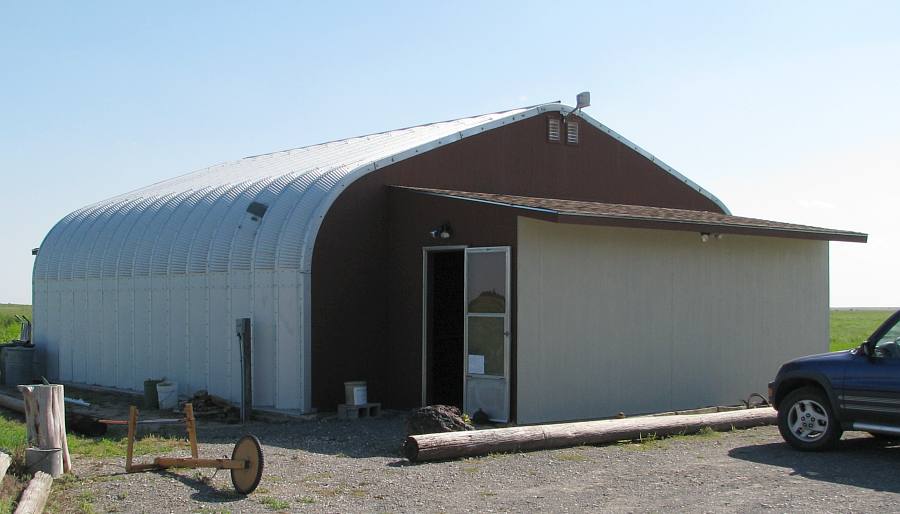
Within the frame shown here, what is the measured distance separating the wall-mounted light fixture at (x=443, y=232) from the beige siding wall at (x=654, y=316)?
138cm

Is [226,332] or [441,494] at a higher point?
[226,332]

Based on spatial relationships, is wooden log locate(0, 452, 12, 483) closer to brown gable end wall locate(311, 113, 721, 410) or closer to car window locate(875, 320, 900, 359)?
brown gable end wall locate(311, 113, 721, 410)

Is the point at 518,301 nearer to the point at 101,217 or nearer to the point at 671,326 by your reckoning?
the point at 671,326

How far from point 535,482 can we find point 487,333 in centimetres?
448

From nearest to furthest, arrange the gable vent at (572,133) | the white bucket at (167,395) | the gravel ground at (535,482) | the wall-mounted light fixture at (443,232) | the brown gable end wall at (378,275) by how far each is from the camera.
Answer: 1. the gravel ground at (535,482)
2. the wall-mounted light fixture at (443,232)
3. the brown gable end wall at (378,275)
4. the white bucket at (167,395)
5. the gable vent at (572,133)

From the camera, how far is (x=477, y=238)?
14.3 metres

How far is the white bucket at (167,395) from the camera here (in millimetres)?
16922

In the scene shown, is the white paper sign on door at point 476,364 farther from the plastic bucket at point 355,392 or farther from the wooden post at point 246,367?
the wooden post at point 246,367

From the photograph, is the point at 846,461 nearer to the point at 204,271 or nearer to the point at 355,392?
the point at 355,392

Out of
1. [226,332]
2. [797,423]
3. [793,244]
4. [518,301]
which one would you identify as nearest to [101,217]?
[226,332]

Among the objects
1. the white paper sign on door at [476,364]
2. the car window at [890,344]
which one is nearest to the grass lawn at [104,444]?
the white paper sign on door at [476,364]

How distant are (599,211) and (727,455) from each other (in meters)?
4.27

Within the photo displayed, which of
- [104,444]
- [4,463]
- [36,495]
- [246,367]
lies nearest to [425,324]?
[246,367]

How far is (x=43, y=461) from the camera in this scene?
9930mm
